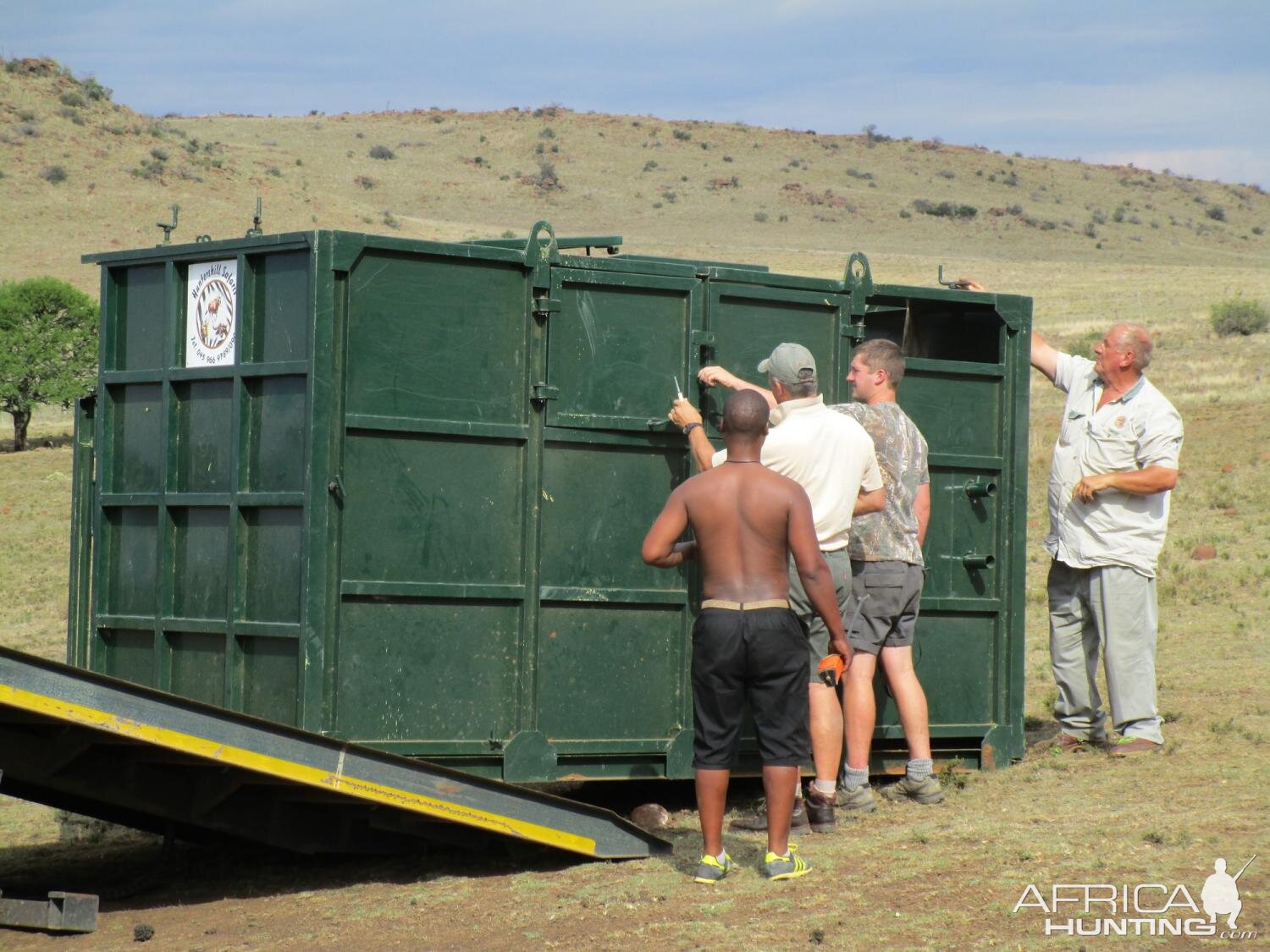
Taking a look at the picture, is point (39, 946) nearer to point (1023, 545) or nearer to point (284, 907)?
point (284, 907)

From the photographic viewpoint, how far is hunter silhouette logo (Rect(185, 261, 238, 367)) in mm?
6438

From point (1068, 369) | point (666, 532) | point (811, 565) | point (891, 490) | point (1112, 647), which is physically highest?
point (1068, 369)

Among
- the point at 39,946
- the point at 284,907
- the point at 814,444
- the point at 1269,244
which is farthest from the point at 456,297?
the point at 1269,244

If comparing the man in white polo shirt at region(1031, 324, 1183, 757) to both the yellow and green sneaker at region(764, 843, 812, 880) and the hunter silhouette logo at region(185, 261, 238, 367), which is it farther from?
the hunter silhouette logo at region(185, 261, 238, 367)

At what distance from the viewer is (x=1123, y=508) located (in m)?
7.44

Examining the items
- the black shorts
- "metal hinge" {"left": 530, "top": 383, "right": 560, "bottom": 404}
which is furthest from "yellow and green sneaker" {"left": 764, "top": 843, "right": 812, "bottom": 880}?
"metal hinge" {"left": 530, "top": 383, "right": 560, "bottom": 404}

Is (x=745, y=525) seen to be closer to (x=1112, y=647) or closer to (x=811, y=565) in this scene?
(x=811, y=565)

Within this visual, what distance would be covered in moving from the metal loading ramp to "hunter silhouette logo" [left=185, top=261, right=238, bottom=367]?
1655 mm

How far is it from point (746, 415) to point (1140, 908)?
6.76 feet

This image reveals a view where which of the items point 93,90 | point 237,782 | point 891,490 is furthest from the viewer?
point 93,90

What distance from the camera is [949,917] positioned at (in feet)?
16.2

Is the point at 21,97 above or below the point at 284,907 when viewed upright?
above

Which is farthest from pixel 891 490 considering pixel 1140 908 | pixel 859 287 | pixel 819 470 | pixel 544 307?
pixel 1140 908

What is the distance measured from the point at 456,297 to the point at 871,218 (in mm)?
68488
